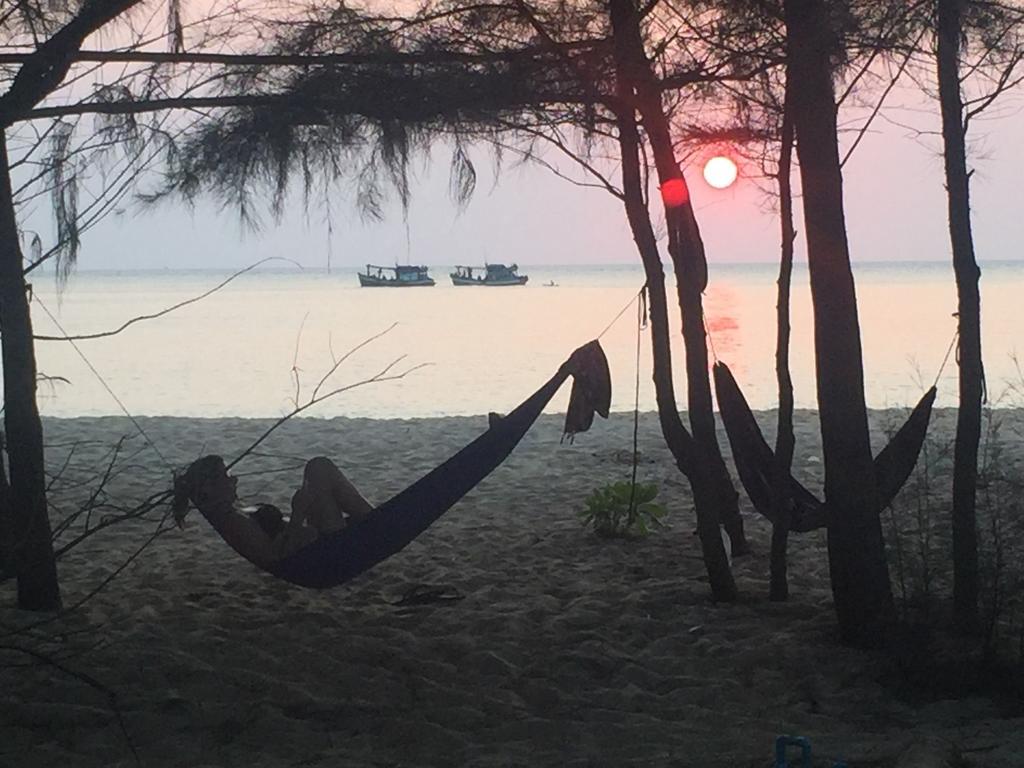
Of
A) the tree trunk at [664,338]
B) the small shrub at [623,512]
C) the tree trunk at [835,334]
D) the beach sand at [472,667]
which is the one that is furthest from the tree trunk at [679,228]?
the small shrub at [623,512]

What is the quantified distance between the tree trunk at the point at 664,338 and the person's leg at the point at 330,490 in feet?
3.33

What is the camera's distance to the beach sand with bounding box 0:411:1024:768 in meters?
2.20

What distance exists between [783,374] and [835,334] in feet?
1.43

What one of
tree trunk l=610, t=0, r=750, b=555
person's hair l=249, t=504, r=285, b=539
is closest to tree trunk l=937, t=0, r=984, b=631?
tree trunk l=610, t=0, r=750, b=555

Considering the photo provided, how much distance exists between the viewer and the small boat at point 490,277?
45.2 metres

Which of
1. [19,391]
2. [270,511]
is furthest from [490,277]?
[19,391]

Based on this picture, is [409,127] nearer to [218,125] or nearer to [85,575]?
[218,125]

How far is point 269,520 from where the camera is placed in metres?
3.46

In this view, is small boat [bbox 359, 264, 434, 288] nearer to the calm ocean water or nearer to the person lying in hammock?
the calm ocean water

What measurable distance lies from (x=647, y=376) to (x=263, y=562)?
1033 centimetres

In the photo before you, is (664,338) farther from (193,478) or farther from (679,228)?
(193,478)

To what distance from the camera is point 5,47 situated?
2.44m

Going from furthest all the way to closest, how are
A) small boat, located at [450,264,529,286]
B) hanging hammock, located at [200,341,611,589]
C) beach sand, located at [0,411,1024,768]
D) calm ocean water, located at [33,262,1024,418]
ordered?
small boat, located at [450,264,529,286]
calm ocean water, located at [33,262,1024,418]
hanging hammock, located at [200,341,611,589]
beach sand, located at [0,411,1024,768]

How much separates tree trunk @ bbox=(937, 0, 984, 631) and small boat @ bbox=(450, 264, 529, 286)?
42.0m
